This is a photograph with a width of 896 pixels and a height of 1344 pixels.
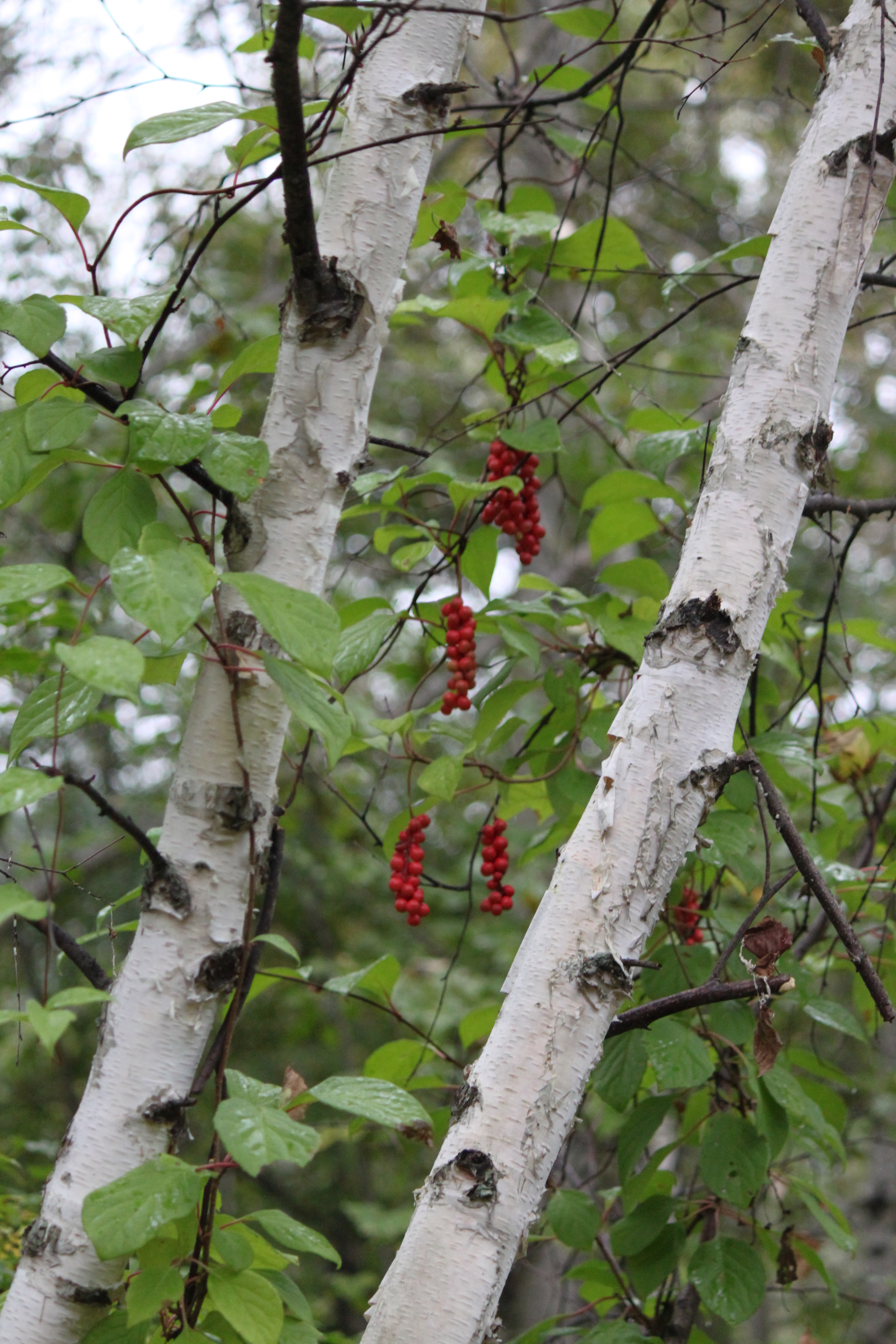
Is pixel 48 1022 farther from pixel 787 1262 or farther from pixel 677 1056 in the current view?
pixel 787 1262

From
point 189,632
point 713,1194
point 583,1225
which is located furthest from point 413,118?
point 713,1194

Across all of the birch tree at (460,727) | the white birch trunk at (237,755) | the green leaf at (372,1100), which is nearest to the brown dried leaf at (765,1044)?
the birch tree at (460,727)

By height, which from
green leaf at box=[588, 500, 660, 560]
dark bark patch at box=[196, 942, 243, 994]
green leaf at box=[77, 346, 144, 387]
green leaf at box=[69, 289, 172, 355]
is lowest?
dark bark patch at box=[196, 942, 243, 994]

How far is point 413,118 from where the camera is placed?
1211mm

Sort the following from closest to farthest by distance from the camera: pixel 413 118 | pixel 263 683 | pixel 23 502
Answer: pixel 263 683 → pixel 413 118 → pixel 23 502

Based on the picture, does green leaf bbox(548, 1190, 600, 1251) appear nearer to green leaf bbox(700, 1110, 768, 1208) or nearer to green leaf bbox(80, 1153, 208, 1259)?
green leaf bbox(700, 1110, 768, 1208)

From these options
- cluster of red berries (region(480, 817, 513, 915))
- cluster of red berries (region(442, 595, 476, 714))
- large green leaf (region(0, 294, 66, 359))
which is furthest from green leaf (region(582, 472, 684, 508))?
large green leaf (region(0, 294, 66, 359))

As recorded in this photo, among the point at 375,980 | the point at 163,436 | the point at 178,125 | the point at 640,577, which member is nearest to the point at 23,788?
the point at 163,436

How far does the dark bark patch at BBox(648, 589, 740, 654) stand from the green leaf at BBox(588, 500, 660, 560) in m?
0.63

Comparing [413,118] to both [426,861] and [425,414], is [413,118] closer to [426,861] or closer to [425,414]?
[426,861]

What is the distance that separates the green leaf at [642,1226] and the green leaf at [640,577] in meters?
0.89

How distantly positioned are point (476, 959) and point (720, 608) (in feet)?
13.4

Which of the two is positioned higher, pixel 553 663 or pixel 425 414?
pixel 425 414

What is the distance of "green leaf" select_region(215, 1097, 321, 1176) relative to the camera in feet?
A: 2.54
